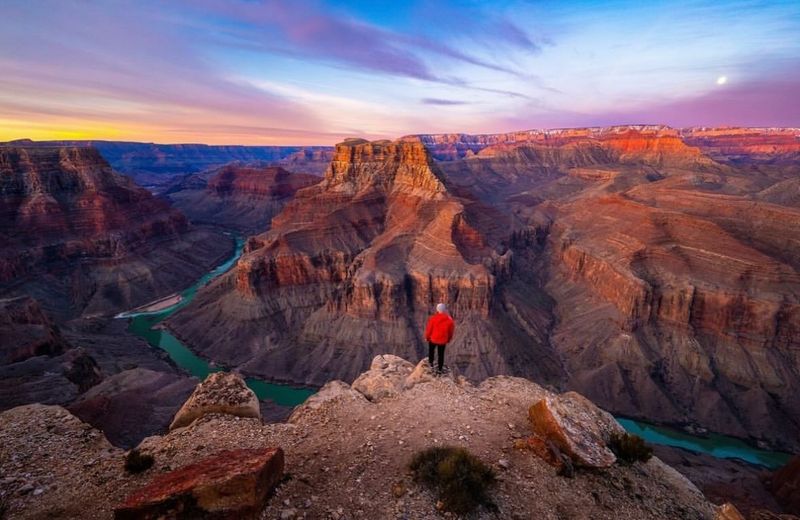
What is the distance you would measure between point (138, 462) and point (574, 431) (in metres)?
13.3

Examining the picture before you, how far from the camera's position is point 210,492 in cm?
859

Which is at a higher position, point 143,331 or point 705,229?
point 705,229

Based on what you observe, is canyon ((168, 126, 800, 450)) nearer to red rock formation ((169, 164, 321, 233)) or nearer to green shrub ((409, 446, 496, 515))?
green shrub ((409, 446, 496, 515))

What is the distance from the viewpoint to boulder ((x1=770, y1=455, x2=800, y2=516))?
98.8 ft

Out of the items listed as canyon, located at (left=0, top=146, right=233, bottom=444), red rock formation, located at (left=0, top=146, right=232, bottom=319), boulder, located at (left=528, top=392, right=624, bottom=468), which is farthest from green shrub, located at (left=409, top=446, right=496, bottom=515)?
red rock formation, located at (left=0, top=146, right=232, bottom=319)

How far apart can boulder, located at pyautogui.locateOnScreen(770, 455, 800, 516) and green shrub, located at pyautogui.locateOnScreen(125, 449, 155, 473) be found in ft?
134

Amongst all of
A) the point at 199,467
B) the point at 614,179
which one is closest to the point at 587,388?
the point at 199,467

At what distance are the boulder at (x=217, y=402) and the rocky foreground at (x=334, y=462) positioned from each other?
0.04 meters

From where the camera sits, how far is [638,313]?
54750 millimetres

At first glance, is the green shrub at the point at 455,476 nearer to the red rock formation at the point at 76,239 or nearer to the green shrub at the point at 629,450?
the green shrub at the point at 629,450

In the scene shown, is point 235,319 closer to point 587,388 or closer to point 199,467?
point 587,388

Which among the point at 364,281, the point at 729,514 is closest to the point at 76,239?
the point at 364,281

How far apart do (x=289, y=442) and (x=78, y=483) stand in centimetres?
591

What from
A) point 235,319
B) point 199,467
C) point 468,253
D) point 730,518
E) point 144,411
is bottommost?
point 235,319
